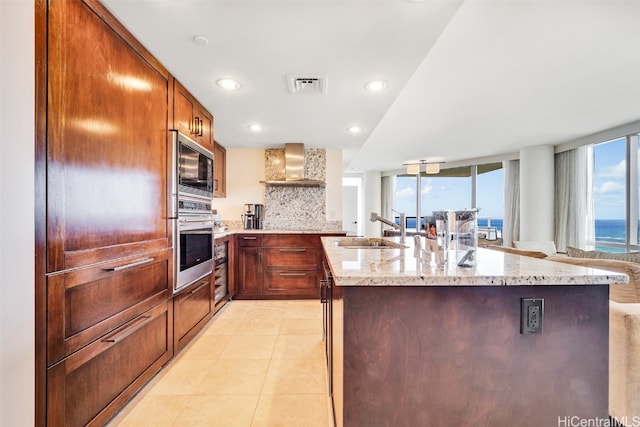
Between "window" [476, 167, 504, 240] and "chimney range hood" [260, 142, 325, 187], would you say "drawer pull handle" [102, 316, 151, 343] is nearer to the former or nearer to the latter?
"chimney range hood" [260, 142, 325, 187]

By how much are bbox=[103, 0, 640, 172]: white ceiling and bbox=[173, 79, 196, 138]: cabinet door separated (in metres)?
0.08

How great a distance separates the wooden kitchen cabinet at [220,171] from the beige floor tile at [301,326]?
2.05 meters

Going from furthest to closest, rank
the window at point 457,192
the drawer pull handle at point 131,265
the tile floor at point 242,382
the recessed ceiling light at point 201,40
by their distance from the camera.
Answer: the window at point 457,192, the recessed ceiling light at point 201,40, the tile floor at point 242,382, the drawer pull handle at point 131,265

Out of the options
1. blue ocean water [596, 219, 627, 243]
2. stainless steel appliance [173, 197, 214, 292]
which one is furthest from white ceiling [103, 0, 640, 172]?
blue ocean water [596, 219, 627, 243]

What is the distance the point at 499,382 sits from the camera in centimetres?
100

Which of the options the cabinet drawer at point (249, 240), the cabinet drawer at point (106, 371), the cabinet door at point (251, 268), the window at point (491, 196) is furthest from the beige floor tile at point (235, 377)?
→ the window at point (491, 196)

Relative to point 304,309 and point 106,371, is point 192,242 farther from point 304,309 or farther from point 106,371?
point 304,309

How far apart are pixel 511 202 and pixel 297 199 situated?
183 inches

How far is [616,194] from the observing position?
4.09 m

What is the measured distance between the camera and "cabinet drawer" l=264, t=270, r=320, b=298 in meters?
3.63

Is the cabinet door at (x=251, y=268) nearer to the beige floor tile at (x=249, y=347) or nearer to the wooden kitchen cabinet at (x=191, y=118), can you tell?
the beige floor tile at (x=249, y=347)

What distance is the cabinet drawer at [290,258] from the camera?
3.63 m

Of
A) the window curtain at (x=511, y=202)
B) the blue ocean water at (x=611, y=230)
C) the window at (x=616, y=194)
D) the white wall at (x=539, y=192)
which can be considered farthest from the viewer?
the window curtain at (x=511, y=202)

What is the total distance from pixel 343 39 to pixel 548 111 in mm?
3139
